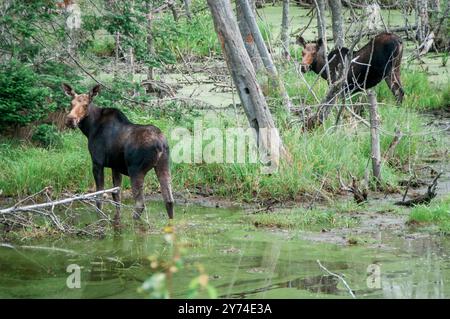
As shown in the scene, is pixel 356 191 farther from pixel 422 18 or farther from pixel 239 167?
pixel 422 18

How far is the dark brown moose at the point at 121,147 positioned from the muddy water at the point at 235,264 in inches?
20.9

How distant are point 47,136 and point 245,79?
3047 millimetres

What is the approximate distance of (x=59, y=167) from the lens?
1266 centimetres

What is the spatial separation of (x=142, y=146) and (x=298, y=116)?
441 cm

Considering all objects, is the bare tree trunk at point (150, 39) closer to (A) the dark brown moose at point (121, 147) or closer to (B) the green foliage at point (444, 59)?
(A) the dark brown moose at point (121, 147)

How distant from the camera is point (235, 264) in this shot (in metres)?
9.34

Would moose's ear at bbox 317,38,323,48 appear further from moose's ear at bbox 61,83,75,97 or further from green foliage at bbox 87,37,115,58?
moose's ear at bbox 61,83,75,97

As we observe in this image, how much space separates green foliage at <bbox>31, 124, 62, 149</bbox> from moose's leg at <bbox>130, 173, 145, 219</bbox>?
268 centimetres

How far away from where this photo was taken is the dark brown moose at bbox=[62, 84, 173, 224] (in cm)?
1097

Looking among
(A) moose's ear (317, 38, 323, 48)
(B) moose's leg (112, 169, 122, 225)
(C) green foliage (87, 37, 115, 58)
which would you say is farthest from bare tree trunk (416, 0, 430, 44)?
(B) moose's leg (112, 169, 122, 225)

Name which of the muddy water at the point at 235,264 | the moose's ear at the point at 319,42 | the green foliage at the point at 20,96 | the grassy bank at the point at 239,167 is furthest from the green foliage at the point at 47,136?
the moose's ear at the point at 319,42

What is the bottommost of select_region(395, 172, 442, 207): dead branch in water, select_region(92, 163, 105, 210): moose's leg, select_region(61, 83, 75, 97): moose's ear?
select_region(395, 172, 442, 207): dead branch in water
